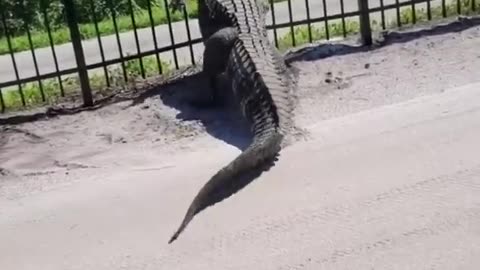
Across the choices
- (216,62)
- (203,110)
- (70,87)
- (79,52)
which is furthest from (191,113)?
(70,87)

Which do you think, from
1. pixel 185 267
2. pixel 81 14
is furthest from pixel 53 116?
pixel 81 14

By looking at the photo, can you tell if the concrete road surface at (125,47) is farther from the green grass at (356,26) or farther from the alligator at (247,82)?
the alligator at (247,82)

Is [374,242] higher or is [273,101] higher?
[273,101]

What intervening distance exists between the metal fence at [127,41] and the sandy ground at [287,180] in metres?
0.59

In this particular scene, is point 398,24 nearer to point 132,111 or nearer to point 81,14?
point 132,111

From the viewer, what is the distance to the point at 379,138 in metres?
5.83

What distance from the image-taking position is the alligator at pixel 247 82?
518 cm

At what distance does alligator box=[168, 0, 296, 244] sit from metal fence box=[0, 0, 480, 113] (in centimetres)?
60

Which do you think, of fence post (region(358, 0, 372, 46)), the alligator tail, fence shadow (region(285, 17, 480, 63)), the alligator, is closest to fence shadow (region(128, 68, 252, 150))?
the alligator

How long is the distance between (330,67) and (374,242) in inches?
Answer: 134

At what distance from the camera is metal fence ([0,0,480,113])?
7.59m

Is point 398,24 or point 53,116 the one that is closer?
point 53,116

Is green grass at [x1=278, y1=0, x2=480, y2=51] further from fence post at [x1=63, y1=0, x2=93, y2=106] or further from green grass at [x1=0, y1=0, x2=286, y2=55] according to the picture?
green grass at [x1=0, y1=0, x2=286, y2=55]

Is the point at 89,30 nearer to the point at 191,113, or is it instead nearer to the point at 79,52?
the point at 79,52
